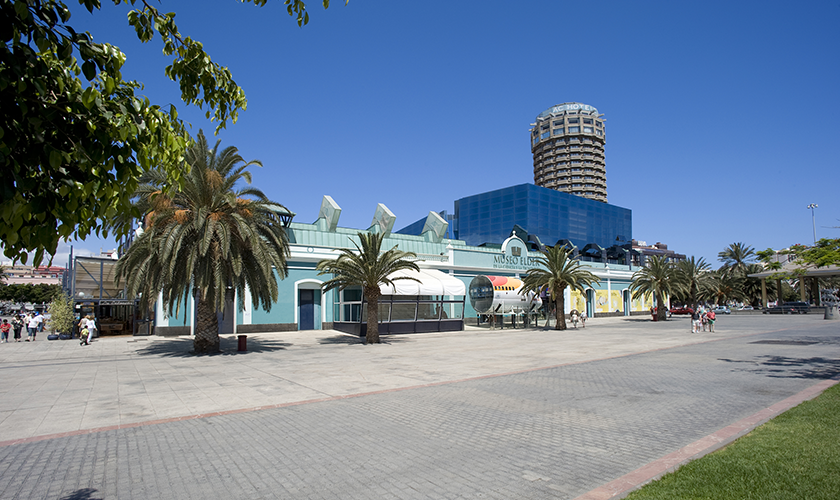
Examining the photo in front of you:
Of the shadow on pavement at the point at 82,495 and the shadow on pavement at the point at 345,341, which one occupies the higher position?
the shadow on pavement at the point at 82,495

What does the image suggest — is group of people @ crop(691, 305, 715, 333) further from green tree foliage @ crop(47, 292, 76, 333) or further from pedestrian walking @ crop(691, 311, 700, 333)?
green tree foliage @ crop(47, 292, 76, 333)

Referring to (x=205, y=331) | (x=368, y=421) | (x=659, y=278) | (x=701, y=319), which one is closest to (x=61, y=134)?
(x=368, y=421)

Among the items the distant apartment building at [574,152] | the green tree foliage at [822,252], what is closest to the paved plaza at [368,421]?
the green tree foliage at [822,252]

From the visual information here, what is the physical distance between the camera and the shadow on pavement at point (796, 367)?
41.2 feet

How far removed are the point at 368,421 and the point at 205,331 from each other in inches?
565

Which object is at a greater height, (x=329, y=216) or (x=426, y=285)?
(x=329, y=216)

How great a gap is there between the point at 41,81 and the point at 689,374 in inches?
586

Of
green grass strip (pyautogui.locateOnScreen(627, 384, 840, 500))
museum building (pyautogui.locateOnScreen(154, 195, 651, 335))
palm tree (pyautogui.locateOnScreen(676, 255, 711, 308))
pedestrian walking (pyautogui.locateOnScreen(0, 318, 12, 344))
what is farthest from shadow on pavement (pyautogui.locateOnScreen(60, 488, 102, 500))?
palm tree (pyautogui.locateOnScreen(676, 255, 711, 308))

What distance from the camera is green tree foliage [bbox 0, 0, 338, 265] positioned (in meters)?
2.44

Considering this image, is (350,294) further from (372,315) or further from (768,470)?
(768,470)

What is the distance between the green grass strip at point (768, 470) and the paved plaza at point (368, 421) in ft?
2.12

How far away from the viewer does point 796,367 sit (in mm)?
13992

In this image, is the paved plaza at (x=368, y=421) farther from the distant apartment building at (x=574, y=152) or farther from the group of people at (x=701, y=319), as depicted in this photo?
the distant apartment building at (x=574, y=152)

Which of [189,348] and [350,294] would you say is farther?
[350,294]
